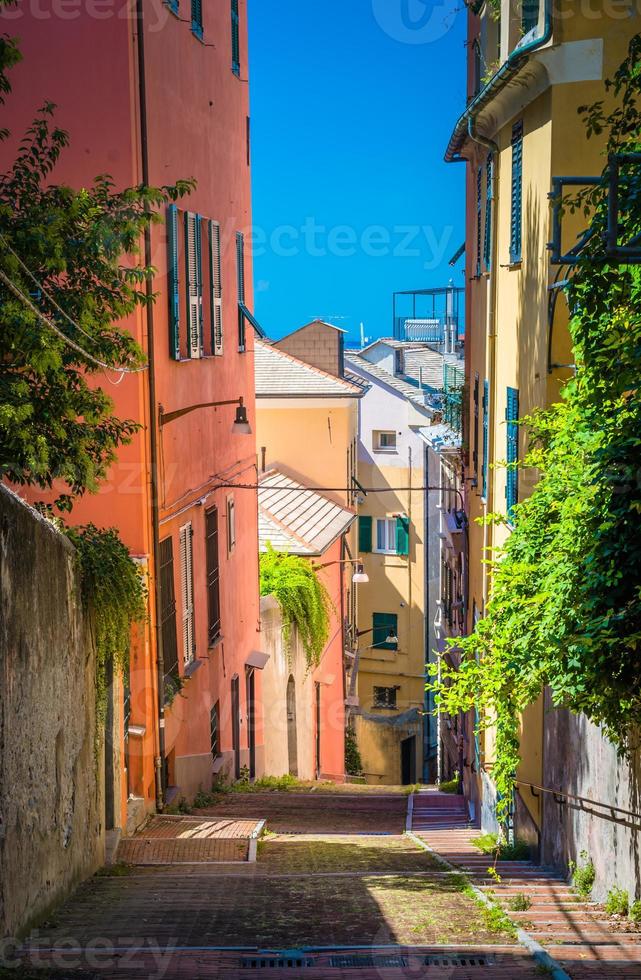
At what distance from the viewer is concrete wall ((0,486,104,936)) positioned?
6.82 m

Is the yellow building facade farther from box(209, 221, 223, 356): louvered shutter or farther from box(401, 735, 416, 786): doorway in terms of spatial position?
box(401, 735, 416, 786): doorway

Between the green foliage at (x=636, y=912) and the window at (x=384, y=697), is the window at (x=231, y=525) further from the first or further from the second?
the window at (x=384, y=697)

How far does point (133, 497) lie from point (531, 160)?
226 inches

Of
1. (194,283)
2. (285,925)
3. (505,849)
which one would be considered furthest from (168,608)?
(285,925)

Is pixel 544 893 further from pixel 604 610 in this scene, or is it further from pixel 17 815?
pixel 17 815

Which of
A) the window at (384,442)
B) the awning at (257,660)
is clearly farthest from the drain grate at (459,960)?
the window at (384,442)

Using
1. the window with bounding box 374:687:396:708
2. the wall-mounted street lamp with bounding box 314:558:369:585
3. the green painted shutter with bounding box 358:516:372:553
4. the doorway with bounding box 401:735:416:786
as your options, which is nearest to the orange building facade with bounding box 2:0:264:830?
the wall-mounted street lamp with bounding box 314:558:369:585

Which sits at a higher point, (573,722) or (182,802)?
(573,722)

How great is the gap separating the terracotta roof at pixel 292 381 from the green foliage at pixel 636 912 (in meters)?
22.0

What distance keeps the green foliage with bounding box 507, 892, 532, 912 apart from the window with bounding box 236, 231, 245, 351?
12757 millimetres

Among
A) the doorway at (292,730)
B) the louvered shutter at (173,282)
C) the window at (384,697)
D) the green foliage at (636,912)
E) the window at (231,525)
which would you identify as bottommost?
the window at (384,697)

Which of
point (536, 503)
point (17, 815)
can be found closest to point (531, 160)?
point (536, 503)

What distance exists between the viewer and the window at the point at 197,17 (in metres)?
15.6

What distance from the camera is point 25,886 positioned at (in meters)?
7.28
